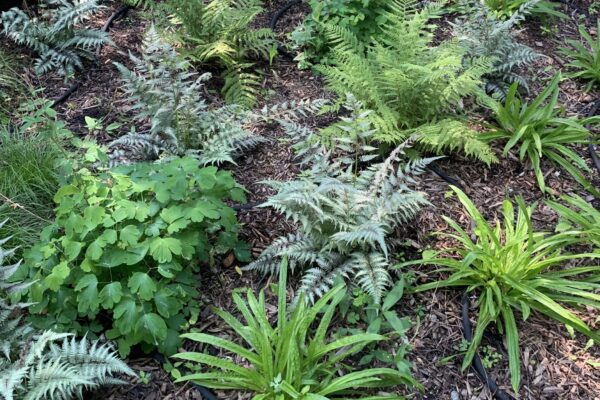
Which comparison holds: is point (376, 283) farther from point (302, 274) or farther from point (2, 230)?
point (2, 230)

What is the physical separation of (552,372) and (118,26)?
402 centimetres

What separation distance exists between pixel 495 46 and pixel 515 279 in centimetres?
189

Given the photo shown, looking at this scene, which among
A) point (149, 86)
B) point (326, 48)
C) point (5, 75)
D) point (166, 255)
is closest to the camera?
point (166, 255)

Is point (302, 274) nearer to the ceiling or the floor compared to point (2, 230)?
nearer to the floor

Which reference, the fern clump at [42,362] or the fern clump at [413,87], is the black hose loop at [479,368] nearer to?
the fern clump at [413,87]

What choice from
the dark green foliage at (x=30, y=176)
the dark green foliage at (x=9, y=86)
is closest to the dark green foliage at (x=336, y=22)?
the dark green foliage at (x=30, y=176)

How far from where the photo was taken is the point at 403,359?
2639 millimetres

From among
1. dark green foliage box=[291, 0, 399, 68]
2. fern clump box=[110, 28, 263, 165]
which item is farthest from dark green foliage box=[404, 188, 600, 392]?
dark green foliage box=[291, 0, 399, 68]

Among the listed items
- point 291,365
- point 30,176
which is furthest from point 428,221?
point 30,176

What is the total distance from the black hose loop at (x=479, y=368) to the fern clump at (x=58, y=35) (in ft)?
10.4

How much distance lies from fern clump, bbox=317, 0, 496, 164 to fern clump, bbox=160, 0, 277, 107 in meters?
0.64

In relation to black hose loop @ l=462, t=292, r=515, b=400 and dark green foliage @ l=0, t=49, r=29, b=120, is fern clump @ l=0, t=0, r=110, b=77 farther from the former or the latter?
black hose loop @ l=462, t=292, r=515, b=400

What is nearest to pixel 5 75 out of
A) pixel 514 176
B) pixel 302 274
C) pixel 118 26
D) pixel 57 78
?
pixel 57 78

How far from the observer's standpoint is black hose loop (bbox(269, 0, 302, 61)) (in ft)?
14.2
